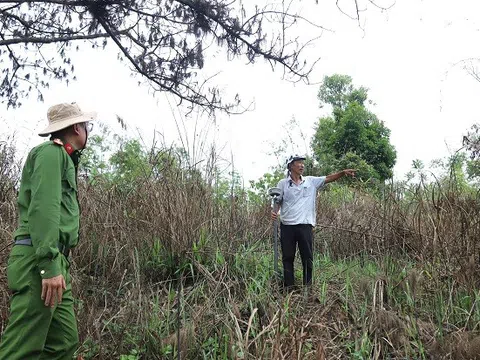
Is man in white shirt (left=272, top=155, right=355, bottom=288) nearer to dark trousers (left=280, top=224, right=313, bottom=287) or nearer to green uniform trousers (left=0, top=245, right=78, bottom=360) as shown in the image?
dark trousers (left=280, top=224, right=313, bottom=287)

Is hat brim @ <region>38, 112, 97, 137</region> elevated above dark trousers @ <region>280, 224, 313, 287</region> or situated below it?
above

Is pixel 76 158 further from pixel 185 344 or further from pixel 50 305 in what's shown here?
pixel 185 344

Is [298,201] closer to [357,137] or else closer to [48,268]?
[48,268]

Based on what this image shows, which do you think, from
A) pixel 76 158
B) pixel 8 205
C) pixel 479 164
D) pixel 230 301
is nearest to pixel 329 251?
pixel 479 164

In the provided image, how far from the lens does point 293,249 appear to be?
5.53m

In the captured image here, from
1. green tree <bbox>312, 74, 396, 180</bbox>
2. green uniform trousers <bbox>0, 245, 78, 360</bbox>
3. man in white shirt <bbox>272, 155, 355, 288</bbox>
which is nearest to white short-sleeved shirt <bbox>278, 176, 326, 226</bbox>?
man in white shirt <bbox>272, 155, 355, 288</bbox>

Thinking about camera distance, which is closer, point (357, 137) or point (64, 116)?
point (64, 116)

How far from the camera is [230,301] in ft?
13.6

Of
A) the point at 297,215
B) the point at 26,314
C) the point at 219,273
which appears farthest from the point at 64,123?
the point at 297,215

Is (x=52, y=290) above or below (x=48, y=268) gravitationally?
below

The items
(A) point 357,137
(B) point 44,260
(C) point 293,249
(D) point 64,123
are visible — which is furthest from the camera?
(A) point 357,137

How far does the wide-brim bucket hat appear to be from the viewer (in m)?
2.84

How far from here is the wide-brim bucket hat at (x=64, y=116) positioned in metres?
2.84

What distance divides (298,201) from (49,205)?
353 cm
